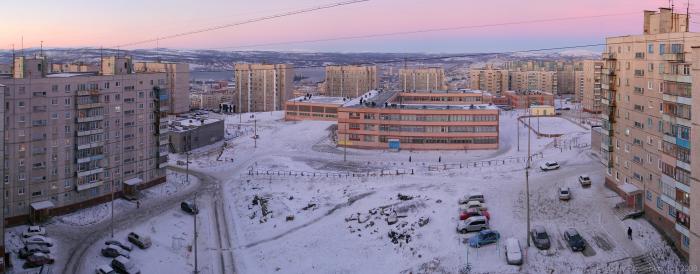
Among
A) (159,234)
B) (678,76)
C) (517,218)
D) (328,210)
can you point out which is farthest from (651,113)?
(159,234)

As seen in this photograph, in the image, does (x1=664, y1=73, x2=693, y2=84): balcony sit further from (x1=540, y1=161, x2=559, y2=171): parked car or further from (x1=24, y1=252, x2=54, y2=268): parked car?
(x1=24, y1=252, x2=54, y2=268): parked car

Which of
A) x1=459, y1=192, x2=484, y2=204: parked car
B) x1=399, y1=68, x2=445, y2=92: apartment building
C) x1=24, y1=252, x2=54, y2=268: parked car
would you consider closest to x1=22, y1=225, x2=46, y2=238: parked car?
x1=24, y1=252, x2=54, y2=268: parked car

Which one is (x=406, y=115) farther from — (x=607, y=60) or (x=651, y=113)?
(x=651, y=113)

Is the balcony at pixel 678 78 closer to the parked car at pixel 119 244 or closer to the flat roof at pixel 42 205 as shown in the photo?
the parked car at pixel 119 244

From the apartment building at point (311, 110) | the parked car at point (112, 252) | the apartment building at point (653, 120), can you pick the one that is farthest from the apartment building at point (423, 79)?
the parked car at point (112, 252)

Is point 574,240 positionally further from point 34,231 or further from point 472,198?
point 34,231
